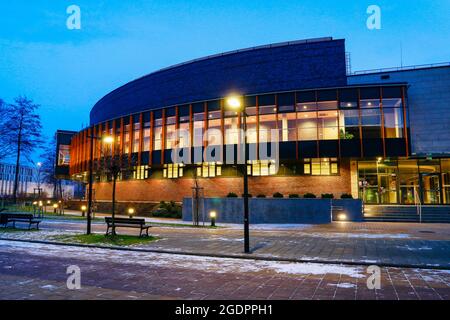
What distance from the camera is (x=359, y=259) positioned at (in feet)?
34.3

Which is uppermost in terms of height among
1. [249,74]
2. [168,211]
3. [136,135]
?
[249,74]

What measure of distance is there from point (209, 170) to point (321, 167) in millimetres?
11599

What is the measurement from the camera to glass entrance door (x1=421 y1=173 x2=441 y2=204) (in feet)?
95.1

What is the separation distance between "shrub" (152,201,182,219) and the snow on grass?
57.2 feet

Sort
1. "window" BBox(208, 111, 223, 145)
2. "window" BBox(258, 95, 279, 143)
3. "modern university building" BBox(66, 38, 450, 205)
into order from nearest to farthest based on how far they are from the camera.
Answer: "modern university building" BBox(66, 38, 450, 205), "window" BBox(258, 95, 279, 143), "window" BBox(208, 111, 223, 145)

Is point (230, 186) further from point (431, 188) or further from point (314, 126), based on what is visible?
point (431, 188)

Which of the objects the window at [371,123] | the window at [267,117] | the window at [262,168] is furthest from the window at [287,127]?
the window at [371,123]

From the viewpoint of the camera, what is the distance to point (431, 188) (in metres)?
29.2

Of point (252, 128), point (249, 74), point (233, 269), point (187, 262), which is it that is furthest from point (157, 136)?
point (233, 269)

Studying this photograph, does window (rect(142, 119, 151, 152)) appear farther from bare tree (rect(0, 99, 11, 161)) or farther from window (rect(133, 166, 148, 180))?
bare tree (rect(0, 99, 11, 161))

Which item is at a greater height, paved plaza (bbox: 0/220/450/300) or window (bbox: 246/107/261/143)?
Answer: window (bbox: 246/107/261/143)

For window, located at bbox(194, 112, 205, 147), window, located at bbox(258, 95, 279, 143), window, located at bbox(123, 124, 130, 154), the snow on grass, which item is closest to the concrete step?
window, located at bbox(258, 95, 279, 143)

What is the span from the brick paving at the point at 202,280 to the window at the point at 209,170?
74.6 ft
